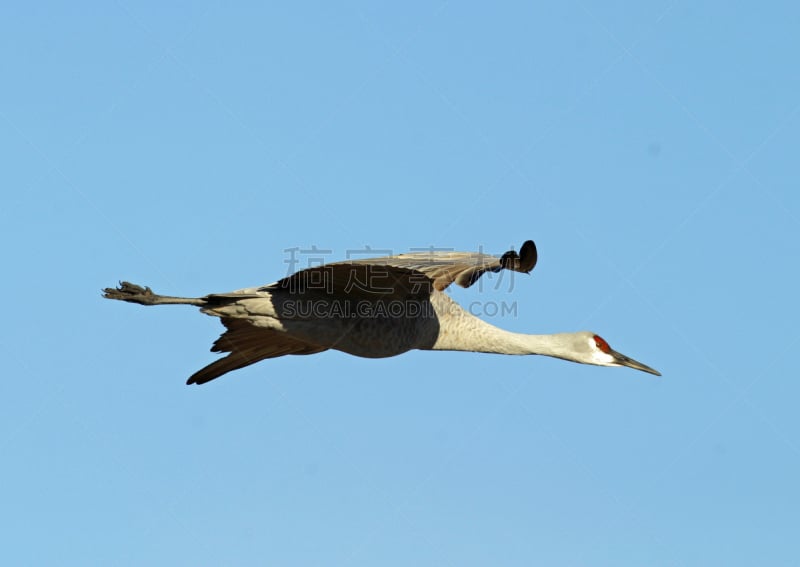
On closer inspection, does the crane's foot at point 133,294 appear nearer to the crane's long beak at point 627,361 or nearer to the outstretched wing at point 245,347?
the outstretched wing at point 245,347

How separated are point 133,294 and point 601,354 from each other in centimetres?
437

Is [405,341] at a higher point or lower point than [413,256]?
lower

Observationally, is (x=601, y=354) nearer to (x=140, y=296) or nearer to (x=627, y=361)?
(x=627, y=361)

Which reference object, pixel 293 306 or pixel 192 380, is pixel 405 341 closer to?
pixel 293 306

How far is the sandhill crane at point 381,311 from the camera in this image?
10695mm

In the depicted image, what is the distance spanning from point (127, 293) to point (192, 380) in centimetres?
156

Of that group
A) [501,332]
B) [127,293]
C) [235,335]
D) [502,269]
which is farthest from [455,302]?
[127,293]

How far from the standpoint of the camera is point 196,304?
11.6 m

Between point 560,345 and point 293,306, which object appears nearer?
point 293,306

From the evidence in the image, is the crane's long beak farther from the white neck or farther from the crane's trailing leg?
the crane's trailing leg

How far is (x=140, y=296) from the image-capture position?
38.9 feet

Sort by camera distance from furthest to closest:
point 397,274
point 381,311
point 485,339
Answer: point 485,339 → point 381,311 → point 397,274

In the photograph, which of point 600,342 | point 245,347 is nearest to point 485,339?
point 600,342

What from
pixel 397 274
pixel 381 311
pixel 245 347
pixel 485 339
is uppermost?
pixel 245 347
